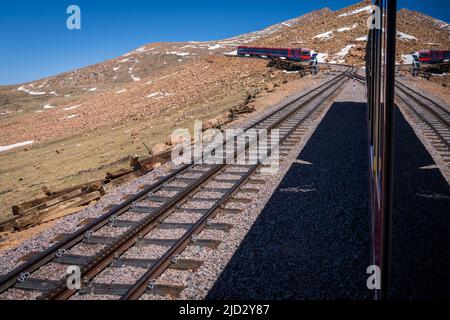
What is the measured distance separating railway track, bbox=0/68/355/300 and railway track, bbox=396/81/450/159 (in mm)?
6617

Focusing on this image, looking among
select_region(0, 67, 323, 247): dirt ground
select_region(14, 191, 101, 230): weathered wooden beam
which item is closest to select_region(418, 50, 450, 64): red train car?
select_region(0, 67, 323, 247): dirt ground

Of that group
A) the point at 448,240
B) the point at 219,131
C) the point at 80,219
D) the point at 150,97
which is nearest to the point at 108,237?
the point at 80,219

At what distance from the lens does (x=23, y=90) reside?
132875mm

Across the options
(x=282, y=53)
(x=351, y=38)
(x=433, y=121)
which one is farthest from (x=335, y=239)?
(x=351, y=38)

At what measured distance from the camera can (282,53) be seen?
48.3 meters

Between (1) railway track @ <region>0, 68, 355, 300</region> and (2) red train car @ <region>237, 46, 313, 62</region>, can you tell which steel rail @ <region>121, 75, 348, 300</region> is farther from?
(2) red train car @ <region>237, 46, 313, 62</region>

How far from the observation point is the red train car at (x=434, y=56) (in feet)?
139

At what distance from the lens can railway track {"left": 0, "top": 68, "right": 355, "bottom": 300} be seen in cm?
549

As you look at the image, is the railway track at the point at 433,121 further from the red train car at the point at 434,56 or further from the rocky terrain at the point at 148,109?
the red train car at the point at 434,56

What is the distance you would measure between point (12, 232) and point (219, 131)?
9845 mm

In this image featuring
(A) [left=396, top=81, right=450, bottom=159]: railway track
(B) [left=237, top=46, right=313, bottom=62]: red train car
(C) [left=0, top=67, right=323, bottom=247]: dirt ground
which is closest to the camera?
(A) [left=396, top=81, right=450, bottom=159]: railway track

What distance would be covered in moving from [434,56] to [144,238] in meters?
48.2

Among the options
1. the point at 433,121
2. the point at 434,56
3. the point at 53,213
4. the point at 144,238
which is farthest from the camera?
the point at 434,56

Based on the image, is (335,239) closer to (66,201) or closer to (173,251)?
(173,251)
